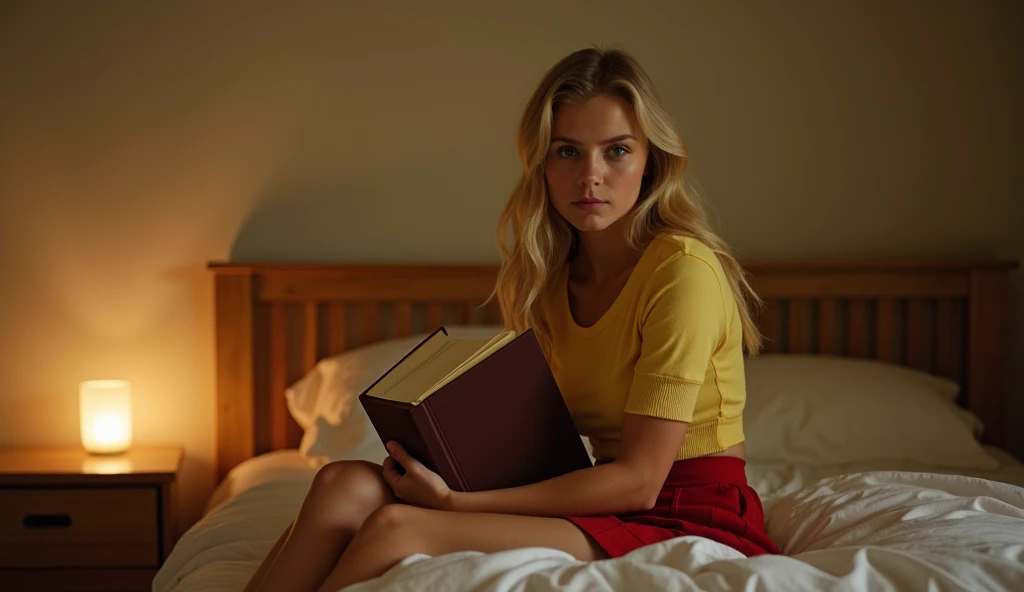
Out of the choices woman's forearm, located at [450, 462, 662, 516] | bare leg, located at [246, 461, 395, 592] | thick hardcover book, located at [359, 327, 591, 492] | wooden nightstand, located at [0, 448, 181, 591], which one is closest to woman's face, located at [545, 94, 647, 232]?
thick hardcover book, located at [359, 327, 591, 492]

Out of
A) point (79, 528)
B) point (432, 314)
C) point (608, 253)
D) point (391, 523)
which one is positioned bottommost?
point (79, 528)

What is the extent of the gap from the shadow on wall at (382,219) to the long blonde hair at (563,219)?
0.99 metres

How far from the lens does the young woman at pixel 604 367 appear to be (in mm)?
1268

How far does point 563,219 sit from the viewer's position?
5.55ft

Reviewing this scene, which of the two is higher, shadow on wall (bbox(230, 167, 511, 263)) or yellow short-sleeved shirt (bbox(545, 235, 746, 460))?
shadow on wall (bbox(230, 167, 511, 263))

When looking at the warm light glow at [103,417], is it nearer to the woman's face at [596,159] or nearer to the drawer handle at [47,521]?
the drawer handle at [47,521]

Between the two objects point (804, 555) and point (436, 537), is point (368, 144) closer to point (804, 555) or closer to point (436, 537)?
point (436, 537)

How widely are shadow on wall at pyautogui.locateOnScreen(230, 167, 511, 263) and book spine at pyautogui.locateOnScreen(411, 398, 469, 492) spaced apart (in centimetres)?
141

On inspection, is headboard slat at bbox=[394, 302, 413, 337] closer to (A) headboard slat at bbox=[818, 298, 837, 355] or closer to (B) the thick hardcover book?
(A) headboard slat at bbox=[818, 298, 837, 355]

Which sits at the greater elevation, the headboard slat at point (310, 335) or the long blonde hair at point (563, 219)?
the long blonde hair at point (563, 219)

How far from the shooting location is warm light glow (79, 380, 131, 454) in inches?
98.0

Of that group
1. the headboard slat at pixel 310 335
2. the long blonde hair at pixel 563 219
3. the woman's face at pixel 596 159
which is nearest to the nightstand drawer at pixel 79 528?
the headboard slat at pixel 310 335

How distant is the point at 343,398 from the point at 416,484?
108 cm

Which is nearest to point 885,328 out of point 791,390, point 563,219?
point 791,390
